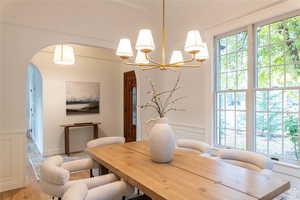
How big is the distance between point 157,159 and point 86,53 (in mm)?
4512

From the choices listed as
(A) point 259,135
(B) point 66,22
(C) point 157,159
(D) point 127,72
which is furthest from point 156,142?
(D) point 127,72

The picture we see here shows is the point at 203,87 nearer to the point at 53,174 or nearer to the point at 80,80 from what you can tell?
the point at 53,174

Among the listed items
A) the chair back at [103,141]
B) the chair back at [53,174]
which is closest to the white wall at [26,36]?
the chair back at [103,141]

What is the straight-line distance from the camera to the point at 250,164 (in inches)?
80.6

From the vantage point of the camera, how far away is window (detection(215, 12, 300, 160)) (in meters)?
2.49

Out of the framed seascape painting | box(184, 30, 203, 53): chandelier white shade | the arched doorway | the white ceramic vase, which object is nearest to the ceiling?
box(184, 30, 203, 53): chandelier white shade

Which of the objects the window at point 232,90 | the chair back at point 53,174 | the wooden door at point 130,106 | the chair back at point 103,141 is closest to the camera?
the chair back at point 53,174

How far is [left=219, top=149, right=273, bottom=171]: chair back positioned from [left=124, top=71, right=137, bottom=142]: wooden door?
3782 millimetres

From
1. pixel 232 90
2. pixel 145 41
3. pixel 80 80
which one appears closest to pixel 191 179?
pixel 145 41

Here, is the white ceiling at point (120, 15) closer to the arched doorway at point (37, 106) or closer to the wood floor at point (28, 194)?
the arched doorway at point (37, 106)

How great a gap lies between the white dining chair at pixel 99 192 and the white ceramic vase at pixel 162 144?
0.38 metres

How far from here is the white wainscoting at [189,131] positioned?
356 centimetres

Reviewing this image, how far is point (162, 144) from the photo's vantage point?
186 cm

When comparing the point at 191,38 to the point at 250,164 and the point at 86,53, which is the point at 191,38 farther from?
the point at 86,53
